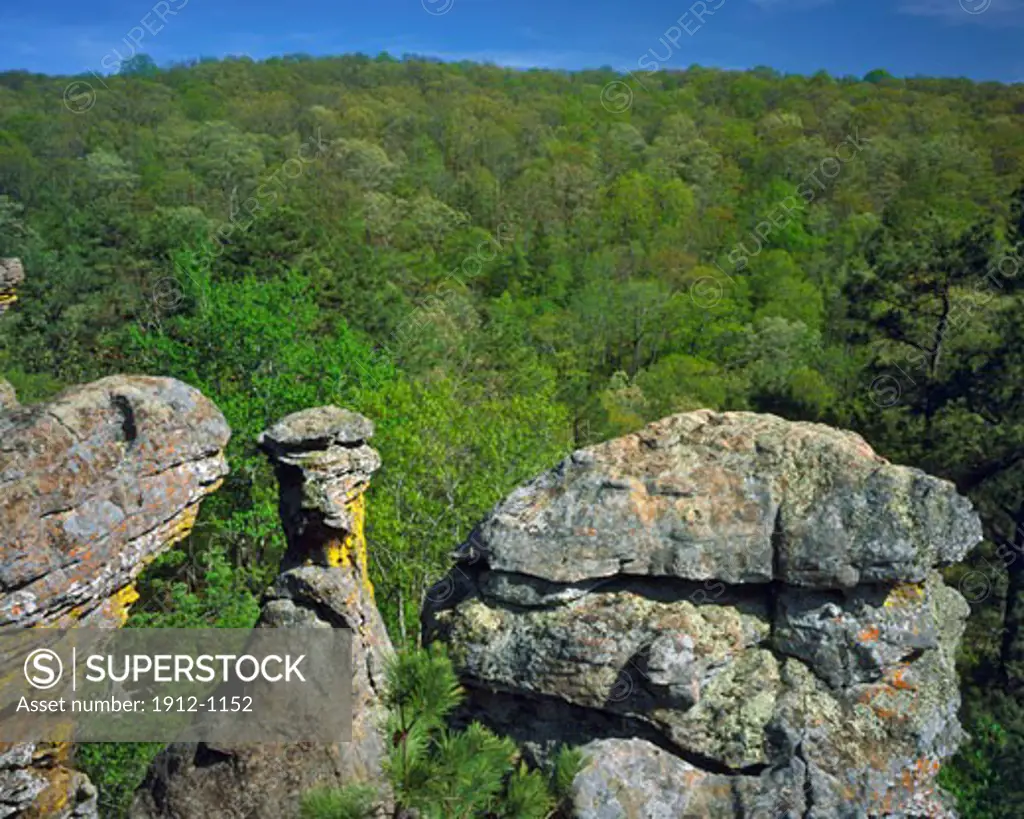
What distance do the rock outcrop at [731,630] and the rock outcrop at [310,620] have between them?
3.17 feet

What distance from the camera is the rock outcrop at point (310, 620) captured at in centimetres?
836

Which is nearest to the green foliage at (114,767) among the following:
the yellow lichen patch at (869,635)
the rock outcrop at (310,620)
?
the rock outcrop at (310,620)

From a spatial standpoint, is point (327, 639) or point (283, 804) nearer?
point (283, 804)

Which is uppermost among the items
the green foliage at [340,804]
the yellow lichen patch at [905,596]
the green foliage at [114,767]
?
the yellow lichen patch at [905,596]

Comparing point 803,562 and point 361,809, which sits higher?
point 803,562

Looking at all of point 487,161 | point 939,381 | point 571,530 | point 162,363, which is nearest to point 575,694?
point 571,530

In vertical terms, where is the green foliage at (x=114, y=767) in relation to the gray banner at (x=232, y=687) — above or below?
below

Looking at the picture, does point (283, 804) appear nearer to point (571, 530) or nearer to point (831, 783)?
point (571, 530)

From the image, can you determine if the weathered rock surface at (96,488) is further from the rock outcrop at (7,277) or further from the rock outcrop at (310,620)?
the rock outcrop at (7,277)

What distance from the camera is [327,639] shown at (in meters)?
8.98

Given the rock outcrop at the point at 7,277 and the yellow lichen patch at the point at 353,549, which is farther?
the yellow lichen patch at the point at 353,549

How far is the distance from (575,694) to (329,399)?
15.0 meters

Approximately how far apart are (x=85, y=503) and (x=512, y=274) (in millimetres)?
58912

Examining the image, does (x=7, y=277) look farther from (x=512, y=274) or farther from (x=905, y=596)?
(x=512, y=274)
